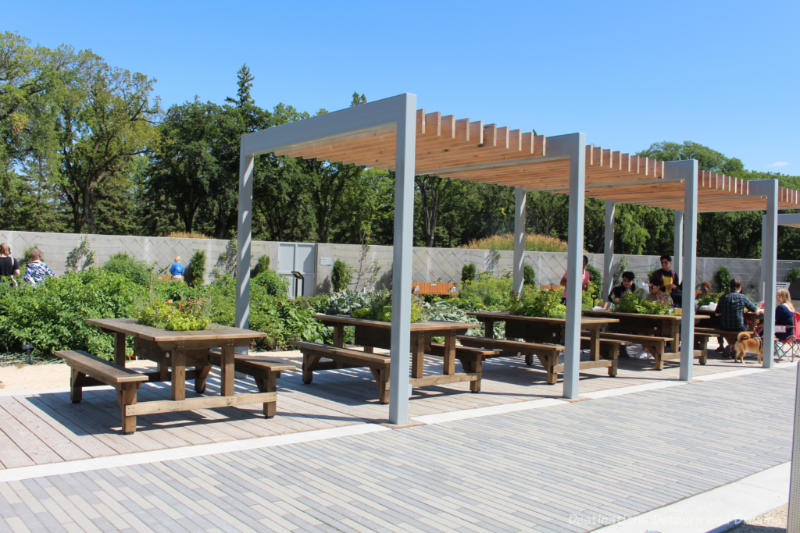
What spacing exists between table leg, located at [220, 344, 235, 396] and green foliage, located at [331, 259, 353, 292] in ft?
52.1

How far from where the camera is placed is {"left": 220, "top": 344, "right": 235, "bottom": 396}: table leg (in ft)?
19.3

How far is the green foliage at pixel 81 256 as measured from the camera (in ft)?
69.8

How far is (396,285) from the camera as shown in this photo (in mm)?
6082

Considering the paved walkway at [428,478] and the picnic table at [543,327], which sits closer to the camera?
the paved walkway at [428,478]

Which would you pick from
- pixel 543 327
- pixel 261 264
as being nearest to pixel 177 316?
pixel 543 327

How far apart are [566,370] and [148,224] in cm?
4562

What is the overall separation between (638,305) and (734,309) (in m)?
2.04

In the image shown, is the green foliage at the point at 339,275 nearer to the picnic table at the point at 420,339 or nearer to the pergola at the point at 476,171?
the pergola at the point at 476,171

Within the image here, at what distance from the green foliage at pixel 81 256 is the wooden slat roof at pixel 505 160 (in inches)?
601

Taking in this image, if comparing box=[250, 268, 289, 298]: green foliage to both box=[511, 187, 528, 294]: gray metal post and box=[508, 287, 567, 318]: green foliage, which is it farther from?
box=[508, 287, 567, 318]: green foliage

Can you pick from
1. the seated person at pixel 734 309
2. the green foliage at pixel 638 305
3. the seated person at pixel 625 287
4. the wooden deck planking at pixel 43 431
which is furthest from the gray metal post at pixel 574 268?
the seated person at pixel 734 309

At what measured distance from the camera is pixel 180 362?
18.5 feet

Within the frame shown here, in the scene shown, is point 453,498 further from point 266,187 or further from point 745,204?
point 266,187

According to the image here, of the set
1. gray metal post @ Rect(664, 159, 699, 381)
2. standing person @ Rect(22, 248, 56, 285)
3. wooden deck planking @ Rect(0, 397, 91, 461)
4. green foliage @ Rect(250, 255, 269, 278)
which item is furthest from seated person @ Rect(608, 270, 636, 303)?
green foliage @ Rect(250, 255, 269, 278)
